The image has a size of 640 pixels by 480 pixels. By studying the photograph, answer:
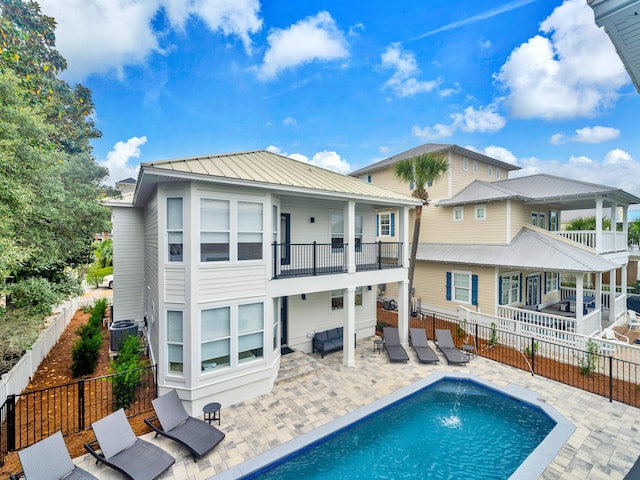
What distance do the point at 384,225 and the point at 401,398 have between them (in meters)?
14.6

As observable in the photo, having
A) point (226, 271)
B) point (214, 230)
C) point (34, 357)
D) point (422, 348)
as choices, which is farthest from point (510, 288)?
point (34, 357)

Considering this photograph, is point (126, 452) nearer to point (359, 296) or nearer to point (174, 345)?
point (174, 345)

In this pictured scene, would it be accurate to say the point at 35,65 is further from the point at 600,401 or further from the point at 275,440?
the point at 600,401

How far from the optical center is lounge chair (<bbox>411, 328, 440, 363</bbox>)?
431 inches

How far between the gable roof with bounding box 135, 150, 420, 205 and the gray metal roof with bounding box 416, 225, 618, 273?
5.89 m

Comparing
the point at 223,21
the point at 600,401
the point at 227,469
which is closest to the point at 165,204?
the point at 227,469

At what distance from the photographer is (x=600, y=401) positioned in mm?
8320

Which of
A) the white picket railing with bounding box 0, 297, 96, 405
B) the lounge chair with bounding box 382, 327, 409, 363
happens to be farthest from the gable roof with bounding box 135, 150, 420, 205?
the white picket railing with bounding box 0, 297, 96, 405

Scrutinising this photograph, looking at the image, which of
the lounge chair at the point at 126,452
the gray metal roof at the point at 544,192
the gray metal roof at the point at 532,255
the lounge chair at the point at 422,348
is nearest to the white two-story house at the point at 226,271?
the lounge chair at the point at 126,452

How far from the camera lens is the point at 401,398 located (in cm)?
859

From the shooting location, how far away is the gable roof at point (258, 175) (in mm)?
7245

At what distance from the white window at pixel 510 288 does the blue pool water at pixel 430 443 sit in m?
8.28

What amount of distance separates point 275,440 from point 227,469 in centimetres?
123

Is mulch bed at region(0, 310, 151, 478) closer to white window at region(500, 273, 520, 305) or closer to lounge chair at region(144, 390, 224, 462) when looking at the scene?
lounge chair at region(144, 390, 224, 462)
